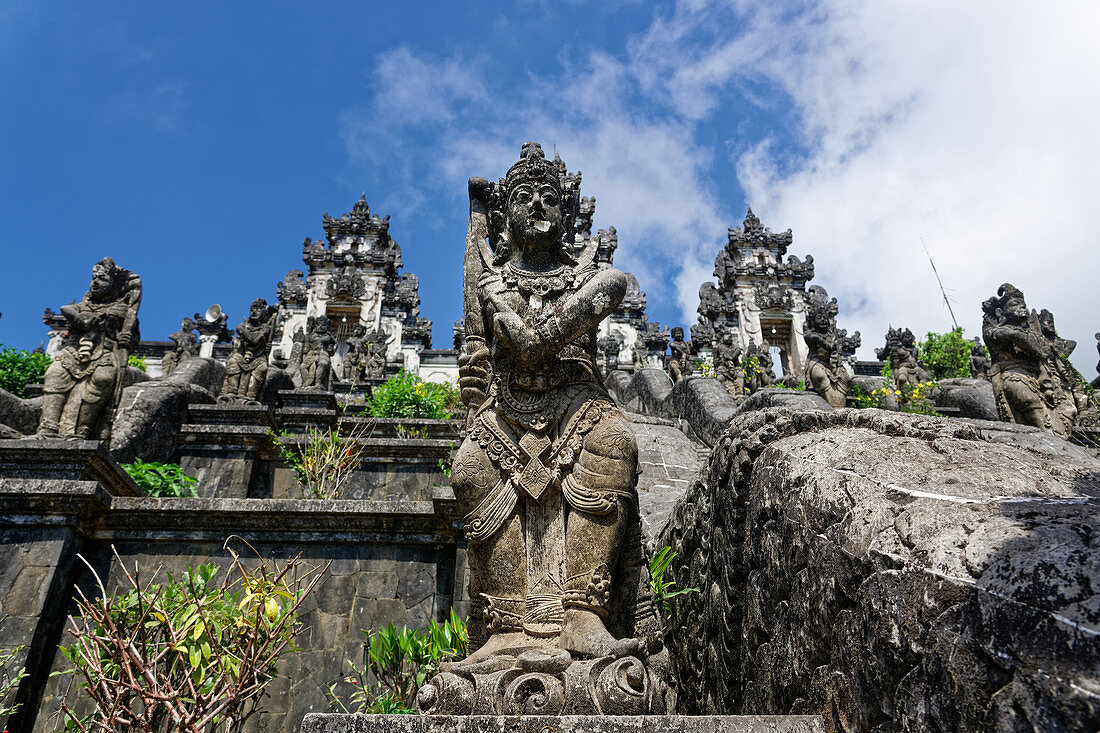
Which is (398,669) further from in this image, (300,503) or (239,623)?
(300,503)

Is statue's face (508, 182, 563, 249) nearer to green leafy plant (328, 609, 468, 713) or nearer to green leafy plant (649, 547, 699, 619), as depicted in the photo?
green leafy plant (649, 547, 699, 619)

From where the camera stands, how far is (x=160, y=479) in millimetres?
6746

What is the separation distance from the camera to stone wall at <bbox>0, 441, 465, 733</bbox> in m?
4.27

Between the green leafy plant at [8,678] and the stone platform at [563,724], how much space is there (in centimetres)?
291

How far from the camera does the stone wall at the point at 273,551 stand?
14.0 feet

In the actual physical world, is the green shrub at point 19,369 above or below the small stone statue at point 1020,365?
above

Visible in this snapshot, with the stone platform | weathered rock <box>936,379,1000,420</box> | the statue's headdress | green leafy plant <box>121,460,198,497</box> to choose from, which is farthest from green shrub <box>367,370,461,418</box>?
weathered rock <box>936,379,1000,420</box>

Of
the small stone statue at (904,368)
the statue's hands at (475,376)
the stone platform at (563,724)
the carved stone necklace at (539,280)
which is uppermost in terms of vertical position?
the small stone statue at (904,368)

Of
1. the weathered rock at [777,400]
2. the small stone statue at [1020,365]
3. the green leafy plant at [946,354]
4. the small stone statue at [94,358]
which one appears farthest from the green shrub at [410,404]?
the green leafy plant at [946,354]

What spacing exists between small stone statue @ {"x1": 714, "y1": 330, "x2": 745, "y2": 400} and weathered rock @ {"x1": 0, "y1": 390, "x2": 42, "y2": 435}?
39.8ft

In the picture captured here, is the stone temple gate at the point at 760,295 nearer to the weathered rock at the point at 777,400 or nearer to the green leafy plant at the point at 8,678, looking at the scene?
the weathered rock at the point at 777,400

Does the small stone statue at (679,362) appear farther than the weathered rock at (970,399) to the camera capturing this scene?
Yes

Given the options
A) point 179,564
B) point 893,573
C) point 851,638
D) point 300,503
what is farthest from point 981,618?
point 179,564

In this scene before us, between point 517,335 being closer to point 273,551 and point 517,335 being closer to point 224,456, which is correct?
point 273,551
